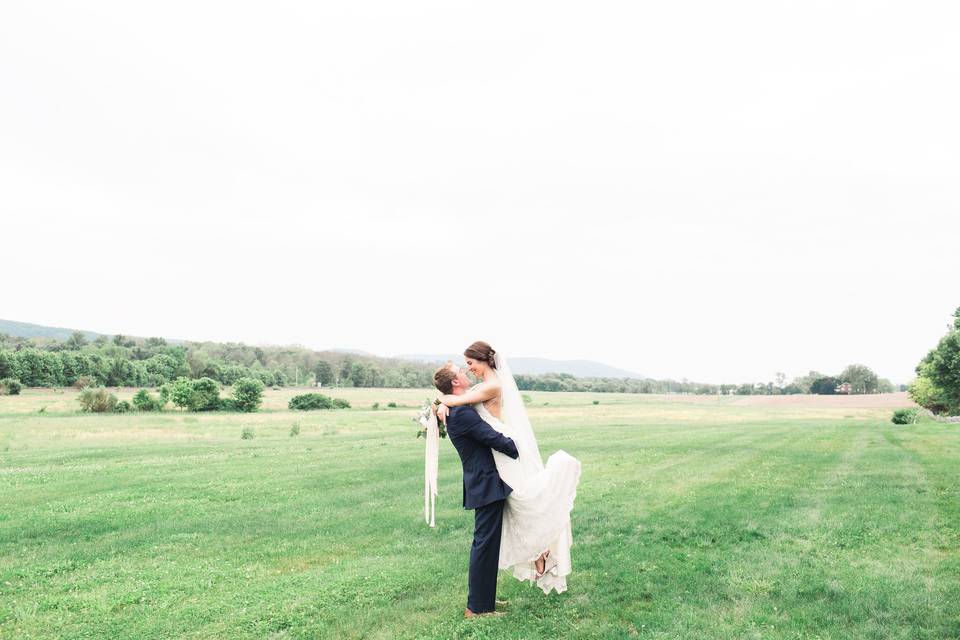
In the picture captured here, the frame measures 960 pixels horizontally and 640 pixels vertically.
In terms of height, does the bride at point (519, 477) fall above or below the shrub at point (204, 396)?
above

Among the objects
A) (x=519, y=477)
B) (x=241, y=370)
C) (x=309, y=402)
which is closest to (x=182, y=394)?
(x=309, y=402)

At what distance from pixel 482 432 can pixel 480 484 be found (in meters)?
0.66

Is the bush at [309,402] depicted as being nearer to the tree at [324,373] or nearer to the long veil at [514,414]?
the tree at [324,373]

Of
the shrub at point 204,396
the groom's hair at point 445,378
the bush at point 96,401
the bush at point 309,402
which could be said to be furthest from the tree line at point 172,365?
the groom's hair at point 445,378

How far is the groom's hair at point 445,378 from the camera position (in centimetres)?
702

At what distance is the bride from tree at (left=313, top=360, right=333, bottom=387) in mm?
151761

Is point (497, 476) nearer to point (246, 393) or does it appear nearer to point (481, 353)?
point (481, 353)

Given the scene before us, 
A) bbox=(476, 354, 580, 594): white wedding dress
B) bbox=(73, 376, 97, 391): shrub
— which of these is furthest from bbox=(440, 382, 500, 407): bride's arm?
bbox=(73, 376, 97, 391): shrub

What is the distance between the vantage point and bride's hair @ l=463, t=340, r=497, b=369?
7.11 m

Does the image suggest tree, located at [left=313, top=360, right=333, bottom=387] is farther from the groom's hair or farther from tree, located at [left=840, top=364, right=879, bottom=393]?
the groom's hair

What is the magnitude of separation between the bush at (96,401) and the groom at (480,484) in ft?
250

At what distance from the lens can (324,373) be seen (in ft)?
Answer: 506

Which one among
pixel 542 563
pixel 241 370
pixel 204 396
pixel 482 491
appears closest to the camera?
pixel 482 491

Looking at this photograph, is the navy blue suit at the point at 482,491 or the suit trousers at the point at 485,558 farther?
the suit trousers at the point at 485,558
